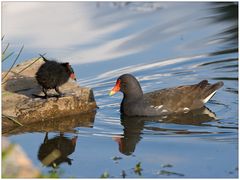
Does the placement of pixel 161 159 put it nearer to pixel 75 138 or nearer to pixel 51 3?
pixel 75 138

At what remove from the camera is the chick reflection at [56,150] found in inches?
360

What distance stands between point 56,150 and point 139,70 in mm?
4397

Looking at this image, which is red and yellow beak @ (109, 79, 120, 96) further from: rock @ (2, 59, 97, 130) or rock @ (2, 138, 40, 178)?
rock @ (2, 138, 40, 178)

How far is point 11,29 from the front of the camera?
53.4 feet

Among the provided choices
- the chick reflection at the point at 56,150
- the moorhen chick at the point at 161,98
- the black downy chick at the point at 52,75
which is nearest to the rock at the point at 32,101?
the black downy chick at the point at 52,75

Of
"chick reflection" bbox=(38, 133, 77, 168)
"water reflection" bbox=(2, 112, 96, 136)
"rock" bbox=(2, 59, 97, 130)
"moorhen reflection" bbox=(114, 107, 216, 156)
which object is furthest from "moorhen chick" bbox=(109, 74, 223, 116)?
"chick reflection" bbox=(38, 133, 77, 168)

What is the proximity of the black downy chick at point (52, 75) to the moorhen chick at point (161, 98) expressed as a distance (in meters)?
1.07

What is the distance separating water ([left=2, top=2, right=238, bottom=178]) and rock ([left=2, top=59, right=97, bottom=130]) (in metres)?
0.26

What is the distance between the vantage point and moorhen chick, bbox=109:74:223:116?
11836mm

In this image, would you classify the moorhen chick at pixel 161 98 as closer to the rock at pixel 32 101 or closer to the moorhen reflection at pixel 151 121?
the moorhen reflection at pixel 151 121

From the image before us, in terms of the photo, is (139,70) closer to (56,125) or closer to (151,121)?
(151,121)

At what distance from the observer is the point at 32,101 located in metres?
11.4

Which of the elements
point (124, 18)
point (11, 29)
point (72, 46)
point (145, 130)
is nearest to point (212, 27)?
point (124, 18)

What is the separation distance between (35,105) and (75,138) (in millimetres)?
1218
